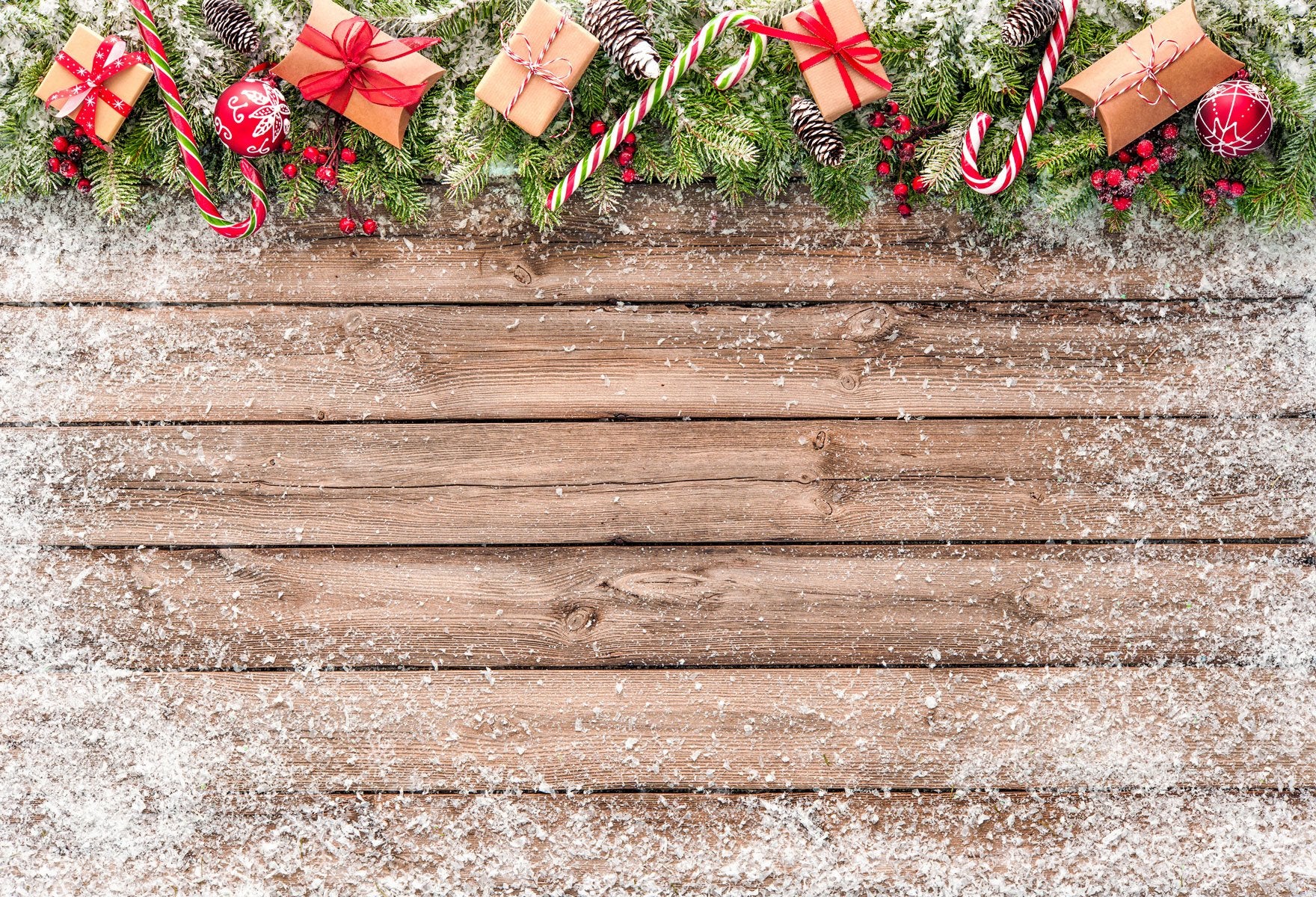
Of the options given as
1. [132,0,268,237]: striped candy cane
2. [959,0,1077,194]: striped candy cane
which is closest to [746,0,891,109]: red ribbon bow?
[959,0,1077,194]: striped candy cane

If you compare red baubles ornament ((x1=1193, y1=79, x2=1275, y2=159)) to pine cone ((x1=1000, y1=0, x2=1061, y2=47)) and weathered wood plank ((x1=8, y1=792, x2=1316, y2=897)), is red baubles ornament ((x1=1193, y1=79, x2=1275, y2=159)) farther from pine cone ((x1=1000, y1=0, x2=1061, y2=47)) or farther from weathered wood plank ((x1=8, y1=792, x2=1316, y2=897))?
weathered wood plank ((x1=8, y1=792, x2=1316, y2=897))

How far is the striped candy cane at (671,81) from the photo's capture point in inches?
40.4

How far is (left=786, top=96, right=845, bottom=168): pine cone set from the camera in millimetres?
1051

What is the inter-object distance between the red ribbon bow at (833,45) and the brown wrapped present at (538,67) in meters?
0.25

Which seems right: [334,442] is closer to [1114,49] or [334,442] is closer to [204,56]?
[204,56]

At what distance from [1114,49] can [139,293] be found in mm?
1508

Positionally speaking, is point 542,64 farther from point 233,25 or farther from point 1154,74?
point 1154,74

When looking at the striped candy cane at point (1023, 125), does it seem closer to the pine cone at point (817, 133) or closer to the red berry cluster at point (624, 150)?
the pine cone at point (817, 133)

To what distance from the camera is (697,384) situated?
1174 millimetres

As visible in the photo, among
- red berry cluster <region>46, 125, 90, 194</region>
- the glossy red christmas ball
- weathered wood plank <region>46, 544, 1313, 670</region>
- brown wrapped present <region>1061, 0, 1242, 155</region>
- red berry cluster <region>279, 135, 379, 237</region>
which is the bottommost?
weathered wood plank <region>46, 544, 1313, 670</region>

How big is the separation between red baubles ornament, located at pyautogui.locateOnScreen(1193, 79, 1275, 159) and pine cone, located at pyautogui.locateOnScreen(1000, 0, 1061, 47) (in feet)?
0.82

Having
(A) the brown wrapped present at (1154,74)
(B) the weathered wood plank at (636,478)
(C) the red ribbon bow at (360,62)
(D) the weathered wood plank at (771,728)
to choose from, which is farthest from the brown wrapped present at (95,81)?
(A) the brown wrapped present at (1154,74)

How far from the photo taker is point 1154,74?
1.03 metres

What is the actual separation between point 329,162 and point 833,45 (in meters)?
0.75
